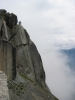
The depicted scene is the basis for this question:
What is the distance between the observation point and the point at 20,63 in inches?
1505

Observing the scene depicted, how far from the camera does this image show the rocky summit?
23234mm

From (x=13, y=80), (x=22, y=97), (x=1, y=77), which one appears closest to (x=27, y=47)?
(x=13, y=80)

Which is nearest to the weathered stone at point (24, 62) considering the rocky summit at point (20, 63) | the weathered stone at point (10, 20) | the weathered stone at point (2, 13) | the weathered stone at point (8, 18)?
the rocky summit at point (20, 63)

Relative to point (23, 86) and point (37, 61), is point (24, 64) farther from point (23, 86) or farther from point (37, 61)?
point (23, 86)

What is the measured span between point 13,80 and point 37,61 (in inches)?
657

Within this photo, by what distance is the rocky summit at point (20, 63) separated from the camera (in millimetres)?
23234

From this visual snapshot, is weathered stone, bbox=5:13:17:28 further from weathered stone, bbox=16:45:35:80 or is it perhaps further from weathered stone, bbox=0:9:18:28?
weathered stone, bbox=16:45:35:80

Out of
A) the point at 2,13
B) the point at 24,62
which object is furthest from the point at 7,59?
the point at 2,13

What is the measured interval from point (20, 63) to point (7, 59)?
14761mm

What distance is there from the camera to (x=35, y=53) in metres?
42.2

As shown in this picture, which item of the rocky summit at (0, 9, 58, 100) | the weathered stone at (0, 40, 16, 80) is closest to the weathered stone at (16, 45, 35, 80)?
the rocky summit at (0, 9, 58, 100)

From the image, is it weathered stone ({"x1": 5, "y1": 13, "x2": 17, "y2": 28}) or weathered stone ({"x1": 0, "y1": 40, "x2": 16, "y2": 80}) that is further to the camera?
weathered stone ({"x1": 5, "y1": 13, "x2": 17, "y2": 28})

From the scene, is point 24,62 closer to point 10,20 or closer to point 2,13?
point 10,20

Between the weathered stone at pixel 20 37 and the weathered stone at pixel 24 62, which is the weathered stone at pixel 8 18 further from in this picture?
the weathered stone at pixel 24 62
